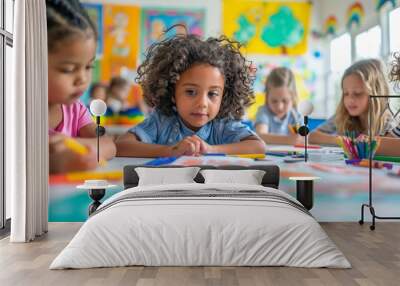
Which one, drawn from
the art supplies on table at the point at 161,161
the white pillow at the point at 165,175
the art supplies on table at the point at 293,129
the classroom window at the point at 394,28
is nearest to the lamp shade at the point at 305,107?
the art supplies on table at the point at 293,129

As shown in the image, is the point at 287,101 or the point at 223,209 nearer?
the point at 223,209

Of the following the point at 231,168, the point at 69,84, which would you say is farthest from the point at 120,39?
the point at 231,168

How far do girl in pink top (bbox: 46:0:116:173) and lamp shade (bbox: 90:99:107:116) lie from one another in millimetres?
90

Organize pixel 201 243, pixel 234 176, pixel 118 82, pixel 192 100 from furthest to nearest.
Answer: pixel 118 82 < pixel 192 100 < pixel 234 176 < pixel 201 243

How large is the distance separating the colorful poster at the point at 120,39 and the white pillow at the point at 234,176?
1587 millimetres

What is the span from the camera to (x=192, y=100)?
6.72m

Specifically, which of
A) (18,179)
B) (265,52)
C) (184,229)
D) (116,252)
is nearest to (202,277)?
(184,229)

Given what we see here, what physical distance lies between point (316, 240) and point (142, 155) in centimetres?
283

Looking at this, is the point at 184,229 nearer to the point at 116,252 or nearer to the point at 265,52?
the point at 116,252

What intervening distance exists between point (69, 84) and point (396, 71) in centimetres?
390

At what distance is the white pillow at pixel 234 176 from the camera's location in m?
6.47

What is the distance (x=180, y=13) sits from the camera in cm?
693

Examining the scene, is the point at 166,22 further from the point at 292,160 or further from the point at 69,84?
the point at 292,160

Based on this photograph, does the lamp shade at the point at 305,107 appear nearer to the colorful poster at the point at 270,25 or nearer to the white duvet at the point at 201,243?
the colorful poster at the point at 270,25
